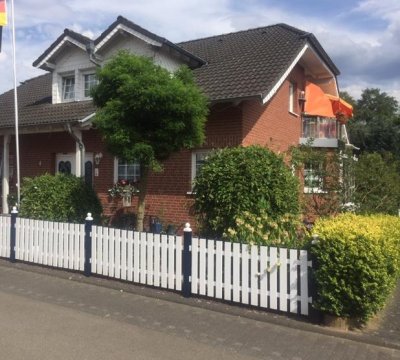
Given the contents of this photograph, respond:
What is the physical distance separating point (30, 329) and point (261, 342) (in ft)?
8.45

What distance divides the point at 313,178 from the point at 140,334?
6.11m

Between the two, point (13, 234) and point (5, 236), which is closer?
point (13, 234)

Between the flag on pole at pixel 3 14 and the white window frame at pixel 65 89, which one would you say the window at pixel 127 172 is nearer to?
the white window frame at pixel 65 89

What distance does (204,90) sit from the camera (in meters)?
12.9

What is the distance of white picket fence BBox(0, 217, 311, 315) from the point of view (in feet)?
21.0

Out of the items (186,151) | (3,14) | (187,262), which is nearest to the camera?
(187,262)

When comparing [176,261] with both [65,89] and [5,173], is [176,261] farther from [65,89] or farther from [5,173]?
[65,89]

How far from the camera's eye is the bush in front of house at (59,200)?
997cm

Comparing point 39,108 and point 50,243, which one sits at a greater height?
point 39,108

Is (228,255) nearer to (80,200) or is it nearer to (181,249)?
(181,249)

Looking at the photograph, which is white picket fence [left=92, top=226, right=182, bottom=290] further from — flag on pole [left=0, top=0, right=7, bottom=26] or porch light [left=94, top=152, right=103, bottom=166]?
flag on pole [left=0, top=0, right=7, bottom=26]

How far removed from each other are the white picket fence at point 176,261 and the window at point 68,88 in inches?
309

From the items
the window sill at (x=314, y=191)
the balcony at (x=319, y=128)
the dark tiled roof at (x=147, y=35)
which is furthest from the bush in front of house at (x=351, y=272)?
the balcony at (x=319, y=128)

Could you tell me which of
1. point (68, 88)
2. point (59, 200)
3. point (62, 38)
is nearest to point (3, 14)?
point (62, 38)
